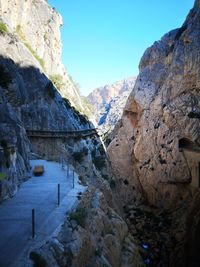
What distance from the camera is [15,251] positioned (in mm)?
8453

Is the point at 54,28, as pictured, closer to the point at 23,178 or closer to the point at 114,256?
the point at 23,178

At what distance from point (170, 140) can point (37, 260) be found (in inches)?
1216

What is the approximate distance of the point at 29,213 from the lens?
11641mm

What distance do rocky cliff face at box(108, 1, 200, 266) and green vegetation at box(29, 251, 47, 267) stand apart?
23.1 meters

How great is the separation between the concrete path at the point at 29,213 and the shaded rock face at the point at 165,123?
20.8m

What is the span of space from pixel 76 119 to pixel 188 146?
1537 centimetres

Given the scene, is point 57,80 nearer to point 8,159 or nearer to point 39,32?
point 39,32

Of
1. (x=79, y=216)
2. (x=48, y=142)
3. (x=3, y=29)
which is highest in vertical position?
(x=3, y=29)

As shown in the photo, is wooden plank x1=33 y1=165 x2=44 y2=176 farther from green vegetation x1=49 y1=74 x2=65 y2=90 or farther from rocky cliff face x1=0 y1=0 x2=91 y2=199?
green vegetation x1=49 y1=74 x2=65 y2=90

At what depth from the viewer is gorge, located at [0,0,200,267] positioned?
2570cm

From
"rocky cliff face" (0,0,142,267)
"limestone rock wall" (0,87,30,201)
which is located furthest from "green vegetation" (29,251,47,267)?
"limestone rock wall" (0,87,30,201)

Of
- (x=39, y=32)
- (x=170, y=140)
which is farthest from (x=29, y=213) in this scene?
(x=39, y=32)

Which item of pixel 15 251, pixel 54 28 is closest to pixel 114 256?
pixel 15 251

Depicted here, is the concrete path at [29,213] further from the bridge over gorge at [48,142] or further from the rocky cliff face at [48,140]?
the bridge over gorge at [48,142]
